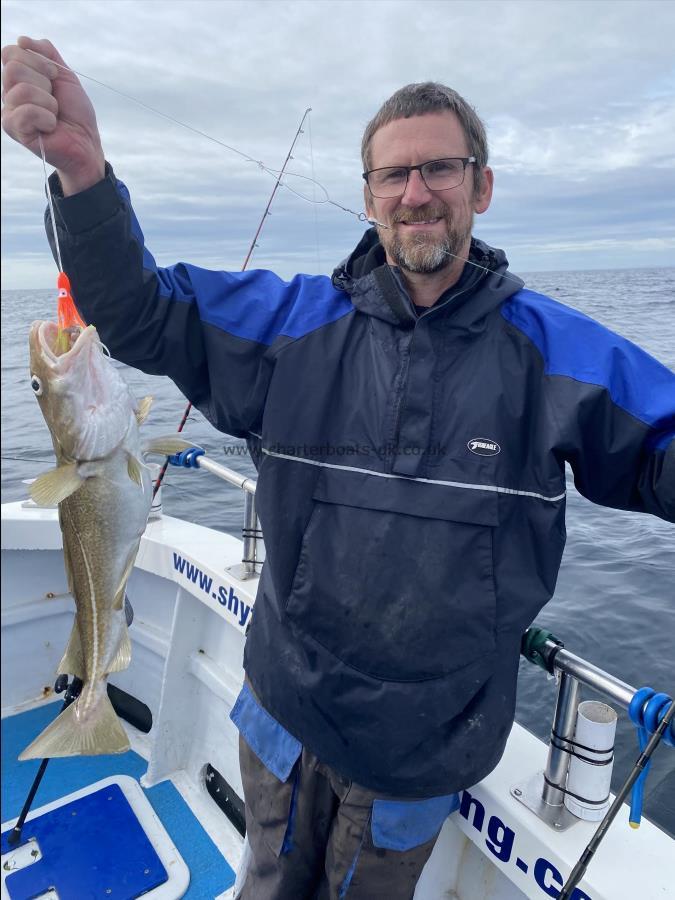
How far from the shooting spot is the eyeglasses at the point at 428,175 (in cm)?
203

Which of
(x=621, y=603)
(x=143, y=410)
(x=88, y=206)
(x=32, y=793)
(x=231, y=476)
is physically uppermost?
(x=88, y=206)

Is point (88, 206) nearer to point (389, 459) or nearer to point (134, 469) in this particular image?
point (134, 469)

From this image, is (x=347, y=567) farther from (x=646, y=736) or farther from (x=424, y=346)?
(x=646, y=736)

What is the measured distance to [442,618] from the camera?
1756mm

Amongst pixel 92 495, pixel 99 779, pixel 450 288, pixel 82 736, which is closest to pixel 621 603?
pixel 450 288

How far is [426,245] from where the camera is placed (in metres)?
1.99

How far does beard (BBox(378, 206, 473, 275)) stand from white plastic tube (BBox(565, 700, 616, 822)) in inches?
56.9

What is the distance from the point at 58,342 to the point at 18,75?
648 millimetres

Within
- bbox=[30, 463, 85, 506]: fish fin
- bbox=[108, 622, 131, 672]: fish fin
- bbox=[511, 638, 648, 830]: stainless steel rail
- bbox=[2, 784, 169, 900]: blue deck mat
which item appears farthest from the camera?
bbox=[2, 784, 169, 900]: blue deck mat

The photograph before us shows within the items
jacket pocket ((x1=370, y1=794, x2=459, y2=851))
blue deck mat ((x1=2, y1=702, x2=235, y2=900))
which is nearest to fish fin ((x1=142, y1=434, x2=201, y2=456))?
jacket pocket ((x1=370, y1=794, x2=459, y2=851))

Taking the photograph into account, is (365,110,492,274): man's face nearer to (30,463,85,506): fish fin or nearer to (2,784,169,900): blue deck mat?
(30,463,85,506): fish fin

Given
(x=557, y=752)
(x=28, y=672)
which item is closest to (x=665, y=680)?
(x=557, y=752)

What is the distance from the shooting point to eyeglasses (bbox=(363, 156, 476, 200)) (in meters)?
2.03

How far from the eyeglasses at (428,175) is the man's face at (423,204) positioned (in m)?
0.01
